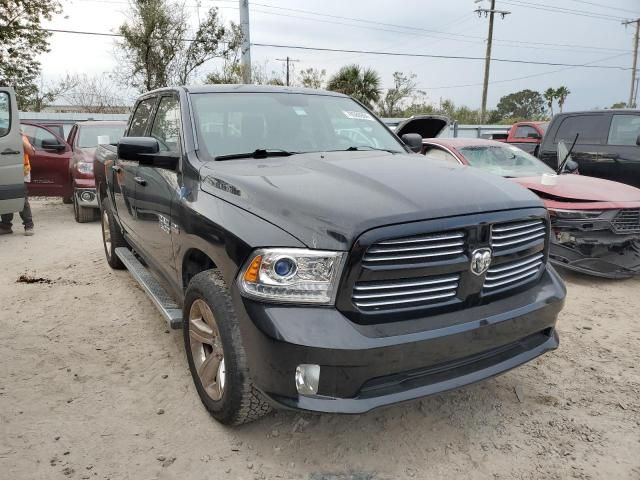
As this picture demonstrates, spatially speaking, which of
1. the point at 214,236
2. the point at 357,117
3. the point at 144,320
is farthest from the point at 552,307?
the point at 144,320

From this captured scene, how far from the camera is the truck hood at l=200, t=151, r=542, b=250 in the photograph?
85.1 inches

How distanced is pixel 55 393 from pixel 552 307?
115 inches

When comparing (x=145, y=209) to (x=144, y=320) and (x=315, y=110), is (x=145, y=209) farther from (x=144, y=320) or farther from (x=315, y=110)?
(x=315, y=110)

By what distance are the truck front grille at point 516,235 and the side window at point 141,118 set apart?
302cm

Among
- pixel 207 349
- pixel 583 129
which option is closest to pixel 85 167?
pixel 207 349

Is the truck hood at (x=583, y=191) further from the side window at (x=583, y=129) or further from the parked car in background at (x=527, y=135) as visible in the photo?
the parked car in background at (x=527, y=135)

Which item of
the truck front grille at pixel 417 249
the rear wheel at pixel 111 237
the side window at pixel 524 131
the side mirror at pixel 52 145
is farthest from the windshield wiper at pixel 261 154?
the side window at pixel 524 131

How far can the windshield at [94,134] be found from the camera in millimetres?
9374

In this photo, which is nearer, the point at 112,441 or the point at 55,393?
the point at 112,441

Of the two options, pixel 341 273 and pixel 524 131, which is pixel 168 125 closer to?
pixel 341 273

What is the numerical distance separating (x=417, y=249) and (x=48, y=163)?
8.82 metres

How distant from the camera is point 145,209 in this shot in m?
3.77

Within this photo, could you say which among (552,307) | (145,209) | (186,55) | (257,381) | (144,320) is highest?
(186,55)

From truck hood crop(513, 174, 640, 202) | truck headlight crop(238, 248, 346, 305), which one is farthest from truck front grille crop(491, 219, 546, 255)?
truck hood crop(513, 174, 640, 202)
